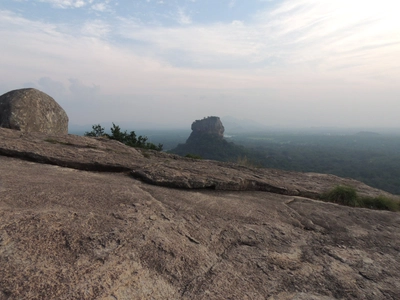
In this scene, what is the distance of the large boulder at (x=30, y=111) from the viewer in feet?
38.1

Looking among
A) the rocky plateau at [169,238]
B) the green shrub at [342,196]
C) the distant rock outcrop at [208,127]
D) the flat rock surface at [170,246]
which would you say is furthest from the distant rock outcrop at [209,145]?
the flat rock surface at [170,246]

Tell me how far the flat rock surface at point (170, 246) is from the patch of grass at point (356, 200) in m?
1.57

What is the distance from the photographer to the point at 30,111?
1226cm

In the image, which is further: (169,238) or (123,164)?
(123,164)

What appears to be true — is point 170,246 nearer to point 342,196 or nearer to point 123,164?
point 123,164

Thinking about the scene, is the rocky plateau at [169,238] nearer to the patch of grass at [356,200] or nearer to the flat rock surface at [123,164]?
the flat rock surface at [123,164]

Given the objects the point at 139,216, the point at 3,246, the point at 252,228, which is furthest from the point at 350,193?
the point at 3,246

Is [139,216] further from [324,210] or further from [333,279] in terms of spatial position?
[324,210]

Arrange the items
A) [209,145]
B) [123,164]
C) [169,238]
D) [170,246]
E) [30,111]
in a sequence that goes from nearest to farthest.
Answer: [170,246], [169,238], [123,164], [30,111], [209,145]

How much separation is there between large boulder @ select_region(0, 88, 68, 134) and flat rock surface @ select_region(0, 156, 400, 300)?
645 centimetres

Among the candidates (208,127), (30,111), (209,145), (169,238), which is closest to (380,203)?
(169,238)

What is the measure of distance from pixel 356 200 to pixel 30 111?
14.2 metres

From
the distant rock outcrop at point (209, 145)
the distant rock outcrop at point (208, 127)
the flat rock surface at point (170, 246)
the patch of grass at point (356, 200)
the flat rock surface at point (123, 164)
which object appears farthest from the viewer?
the distant rock outcrop at point (208, 127)

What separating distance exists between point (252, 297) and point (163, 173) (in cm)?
458
